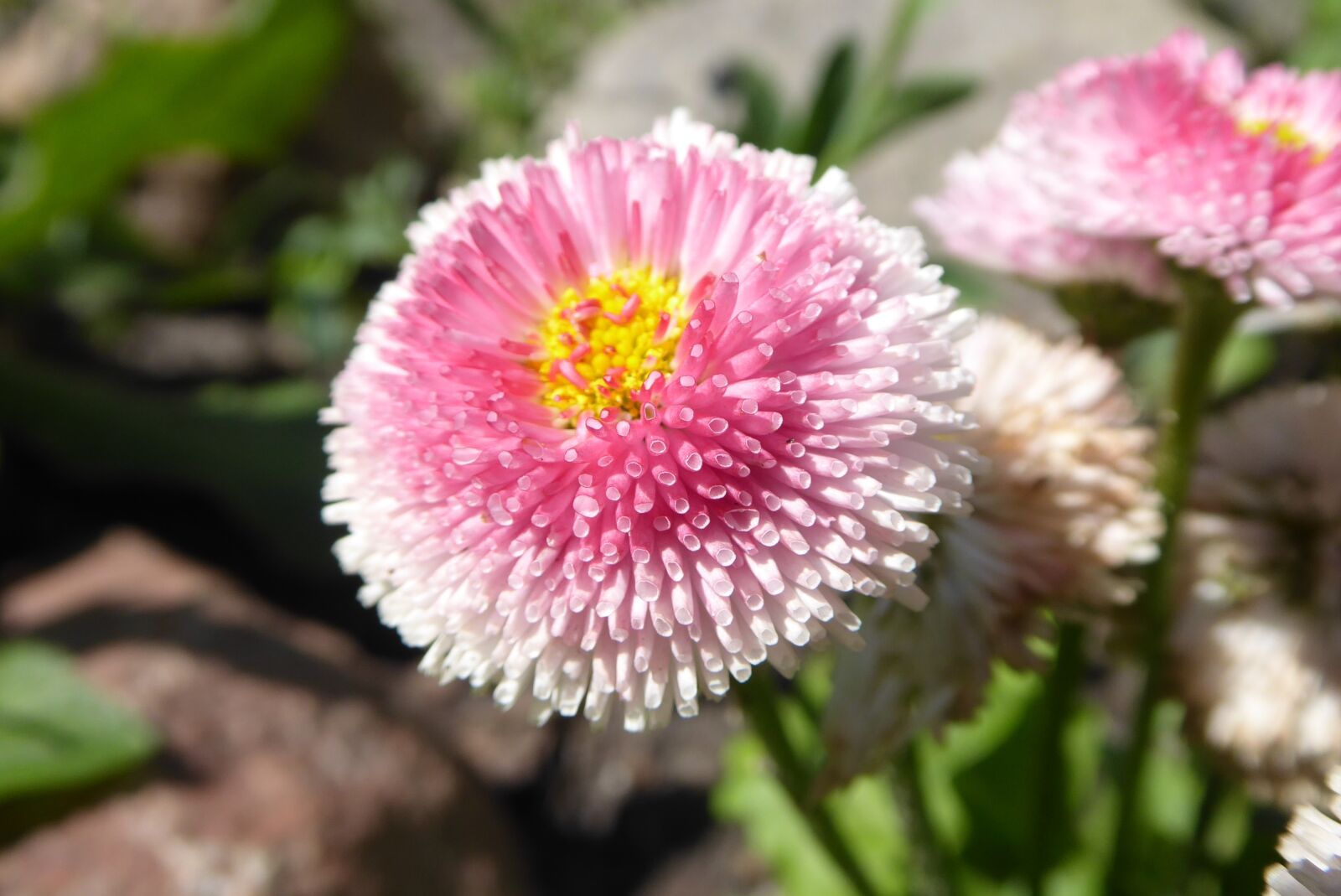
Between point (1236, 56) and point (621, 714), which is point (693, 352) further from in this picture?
point (1236, 56)

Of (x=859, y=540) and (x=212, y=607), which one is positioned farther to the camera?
(x=212, y=607)

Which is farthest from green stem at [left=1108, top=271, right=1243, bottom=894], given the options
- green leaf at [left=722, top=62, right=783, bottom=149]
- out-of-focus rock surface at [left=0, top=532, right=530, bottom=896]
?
out-of-focus rock surface at [left=0, top=532, right=530, bottom=896]

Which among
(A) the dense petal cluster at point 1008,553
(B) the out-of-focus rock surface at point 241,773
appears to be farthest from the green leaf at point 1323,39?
(B) the out-of-focus rock surface at point 241,773

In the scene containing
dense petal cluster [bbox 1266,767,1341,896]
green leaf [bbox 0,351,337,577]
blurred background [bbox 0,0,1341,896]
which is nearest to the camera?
dense petal cluster [bbox 1266,767,1341,896]

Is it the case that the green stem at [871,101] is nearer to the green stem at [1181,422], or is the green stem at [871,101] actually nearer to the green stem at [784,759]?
the green stem at [1181,422]

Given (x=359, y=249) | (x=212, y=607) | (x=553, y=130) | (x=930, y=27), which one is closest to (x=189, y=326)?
(x=359, y=249)

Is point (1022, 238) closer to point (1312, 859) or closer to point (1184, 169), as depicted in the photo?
point (1184, 169)

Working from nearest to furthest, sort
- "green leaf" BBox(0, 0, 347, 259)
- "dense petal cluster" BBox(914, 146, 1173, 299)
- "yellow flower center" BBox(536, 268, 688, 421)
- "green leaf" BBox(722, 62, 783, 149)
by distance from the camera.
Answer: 1. "yellow flower center" BBox(536, 268, 688, 421)
2. "dense petal cluster" BBox(914, 146, 1173, 299)
3. "green leaf" BBox(722, 62, 783, 149)
4. "green leaf" BBox(0, 0, 347, 259)

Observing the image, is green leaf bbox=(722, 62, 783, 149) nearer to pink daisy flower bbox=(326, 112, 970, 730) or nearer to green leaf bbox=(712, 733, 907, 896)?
pink daisy flower bbox=(326, 112, 970, 730)
